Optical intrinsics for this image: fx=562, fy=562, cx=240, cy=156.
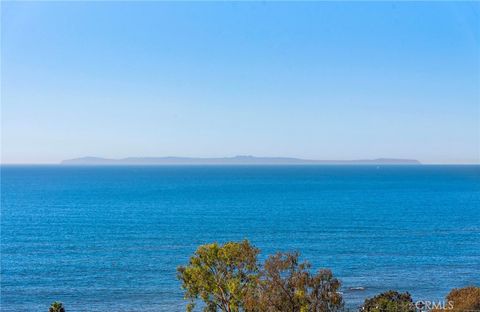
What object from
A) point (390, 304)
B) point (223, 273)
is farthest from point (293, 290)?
point (390, 304)

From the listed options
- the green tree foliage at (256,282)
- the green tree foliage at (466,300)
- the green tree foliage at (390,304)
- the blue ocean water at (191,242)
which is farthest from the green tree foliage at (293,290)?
the blue ocean water at (191,242)

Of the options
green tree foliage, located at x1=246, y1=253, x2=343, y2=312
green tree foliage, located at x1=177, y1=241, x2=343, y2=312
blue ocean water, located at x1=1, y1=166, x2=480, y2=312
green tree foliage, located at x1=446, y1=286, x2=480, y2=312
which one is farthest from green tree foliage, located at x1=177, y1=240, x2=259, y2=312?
blue ocean water, located at x1=1, y1=166, x2=480, y2=312

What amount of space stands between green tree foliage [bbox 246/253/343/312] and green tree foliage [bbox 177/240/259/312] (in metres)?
2.81

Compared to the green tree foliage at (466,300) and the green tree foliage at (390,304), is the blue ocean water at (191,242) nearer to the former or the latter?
the green tree foliage at (390,304)

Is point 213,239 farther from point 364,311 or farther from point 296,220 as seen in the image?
point 364,311

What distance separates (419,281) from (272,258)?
38.6 metres

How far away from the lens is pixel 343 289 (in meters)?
58.0

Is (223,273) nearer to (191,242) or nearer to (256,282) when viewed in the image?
(256,282)

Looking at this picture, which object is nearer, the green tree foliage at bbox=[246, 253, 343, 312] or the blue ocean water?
the green tree foliage at bbox=[246, 253, 343, 312]

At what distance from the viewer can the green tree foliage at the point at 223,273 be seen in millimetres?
31688

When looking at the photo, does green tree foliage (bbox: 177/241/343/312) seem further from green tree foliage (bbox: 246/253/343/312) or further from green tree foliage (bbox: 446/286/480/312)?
green tree foliage (bbox: 446/286/480/312)

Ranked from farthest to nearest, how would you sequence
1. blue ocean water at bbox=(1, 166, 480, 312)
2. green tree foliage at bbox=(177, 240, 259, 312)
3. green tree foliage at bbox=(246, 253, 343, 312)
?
blue ocean water at bbox=(1, 166, 480, 312), green tree foliage at bbox=(177, 240, 259, 312), green tree foliage at bbox=(246, 253, 343, 312)

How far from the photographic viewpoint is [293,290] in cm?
2823

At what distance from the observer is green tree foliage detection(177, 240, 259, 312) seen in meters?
31.7
